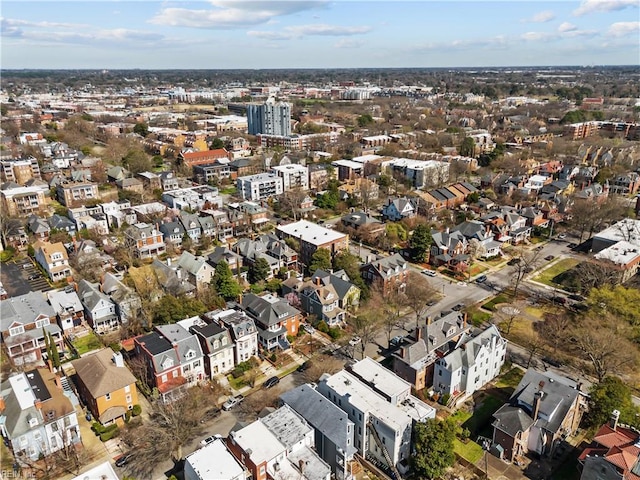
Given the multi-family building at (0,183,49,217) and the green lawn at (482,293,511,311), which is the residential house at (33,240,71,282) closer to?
the multi-family building at (0,183,49,217)

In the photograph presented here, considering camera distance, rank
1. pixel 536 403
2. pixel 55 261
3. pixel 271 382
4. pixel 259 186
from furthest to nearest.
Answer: pixel 259 186, pixel 55 261, pixel 271 382, pixel 536 403

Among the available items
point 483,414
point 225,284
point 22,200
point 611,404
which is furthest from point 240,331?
point 22,200

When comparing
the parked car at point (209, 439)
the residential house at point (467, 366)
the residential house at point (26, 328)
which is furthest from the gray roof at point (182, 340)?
the residential house at point (467, 366)

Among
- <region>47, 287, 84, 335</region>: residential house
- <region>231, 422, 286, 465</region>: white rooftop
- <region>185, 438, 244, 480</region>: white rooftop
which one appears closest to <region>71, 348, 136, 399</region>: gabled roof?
<region>47, 287, 84, 335</region>: residential house

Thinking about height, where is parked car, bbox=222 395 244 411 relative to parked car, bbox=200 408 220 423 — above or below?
above

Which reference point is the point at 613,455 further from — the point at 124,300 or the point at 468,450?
the point at 124,300

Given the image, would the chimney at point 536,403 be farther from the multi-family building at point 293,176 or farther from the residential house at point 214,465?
the multi-family building at point 293,176

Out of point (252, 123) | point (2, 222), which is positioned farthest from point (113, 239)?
point (252, 123)

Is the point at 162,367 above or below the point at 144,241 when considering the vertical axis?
below
